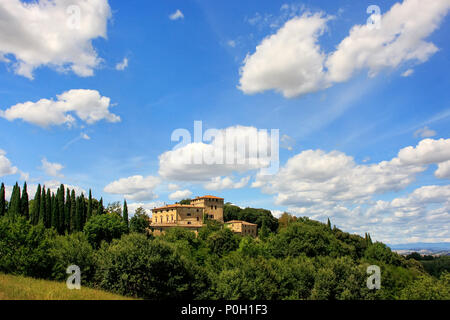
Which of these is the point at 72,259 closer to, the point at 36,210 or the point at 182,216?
the point at 36,210

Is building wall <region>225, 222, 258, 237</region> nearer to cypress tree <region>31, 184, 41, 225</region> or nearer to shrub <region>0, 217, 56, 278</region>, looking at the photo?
cypress tree <region>31, 184, 41, 225</region>

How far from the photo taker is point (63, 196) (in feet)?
243

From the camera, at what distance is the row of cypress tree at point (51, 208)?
66812 millimetres

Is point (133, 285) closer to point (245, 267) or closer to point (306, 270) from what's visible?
point (245, 267)

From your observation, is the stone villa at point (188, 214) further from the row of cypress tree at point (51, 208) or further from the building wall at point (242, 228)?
the row of cypress tree at point (51, 208)

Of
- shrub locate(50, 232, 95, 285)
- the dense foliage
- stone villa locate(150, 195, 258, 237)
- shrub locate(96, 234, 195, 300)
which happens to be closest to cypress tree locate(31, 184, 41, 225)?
the dense foliage

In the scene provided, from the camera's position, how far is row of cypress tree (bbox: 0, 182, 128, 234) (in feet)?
219

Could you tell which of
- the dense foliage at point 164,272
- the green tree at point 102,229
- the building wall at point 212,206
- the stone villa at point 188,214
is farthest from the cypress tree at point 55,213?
the building wall at point 212,206

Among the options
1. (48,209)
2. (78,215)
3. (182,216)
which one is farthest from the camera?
(182,216)

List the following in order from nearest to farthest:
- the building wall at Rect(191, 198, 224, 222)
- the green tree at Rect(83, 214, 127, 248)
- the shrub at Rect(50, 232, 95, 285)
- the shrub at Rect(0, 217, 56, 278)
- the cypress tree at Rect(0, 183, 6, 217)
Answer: the shrub at Rect(0, 217, 56, 278)
the shrub at Rect(50, 232, 95, 285)
the cypress tree at Rect(0, 183, 6, 217)
the green tree at Rect(83, 214, 127, 248)
the building wall at Rect(191, 198, 224, 222)

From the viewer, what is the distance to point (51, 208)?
70938mm

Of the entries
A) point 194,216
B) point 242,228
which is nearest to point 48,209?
point 194,216
